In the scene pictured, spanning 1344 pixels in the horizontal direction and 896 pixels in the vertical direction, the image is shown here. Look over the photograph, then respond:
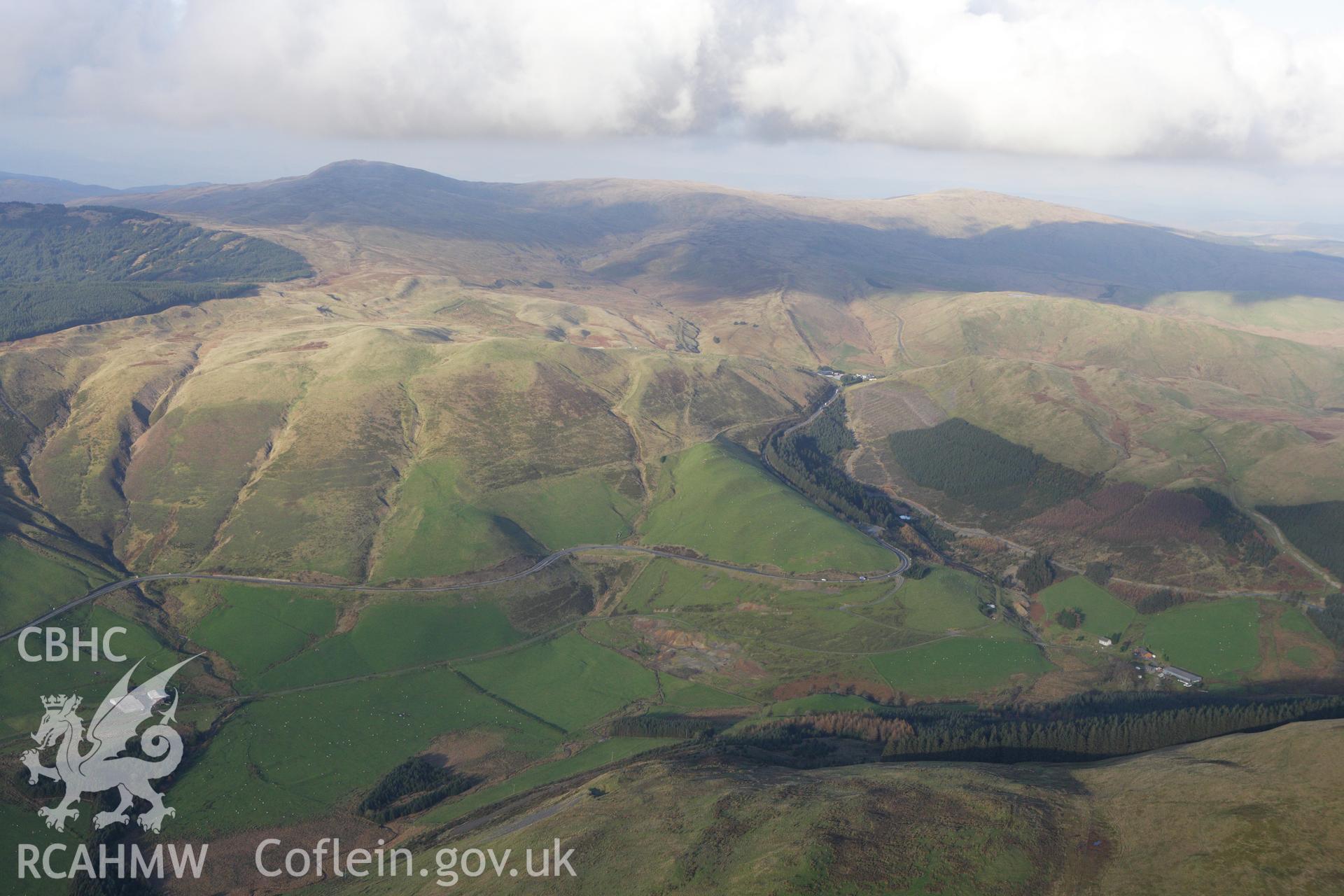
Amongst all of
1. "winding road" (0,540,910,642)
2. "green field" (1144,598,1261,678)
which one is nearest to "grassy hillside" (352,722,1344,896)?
"green field" (1144,598,1261,678)

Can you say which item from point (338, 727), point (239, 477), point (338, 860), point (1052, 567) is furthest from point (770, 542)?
point (239, 477)

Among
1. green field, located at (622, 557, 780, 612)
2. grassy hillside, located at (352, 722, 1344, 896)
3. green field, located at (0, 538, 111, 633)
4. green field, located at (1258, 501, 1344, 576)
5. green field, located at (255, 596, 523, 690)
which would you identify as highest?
green field, located at (1258, 501, 1344, 576)

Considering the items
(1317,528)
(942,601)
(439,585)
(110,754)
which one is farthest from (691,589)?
(1317,528)

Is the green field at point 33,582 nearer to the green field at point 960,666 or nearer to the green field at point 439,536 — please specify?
the green field at point 439,536

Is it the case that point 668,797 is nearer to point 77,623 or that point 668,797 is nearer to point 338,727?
point 338,727

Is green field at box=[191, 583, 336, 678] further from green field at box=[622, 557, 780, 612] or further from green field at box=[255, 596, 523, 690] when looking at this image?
green field at box=[622, 557, 780, 612]

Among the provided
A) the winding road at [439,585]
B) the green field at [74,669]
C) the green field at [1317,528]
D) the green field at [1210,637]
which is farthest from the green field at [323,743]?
the green field at [1317,528]
